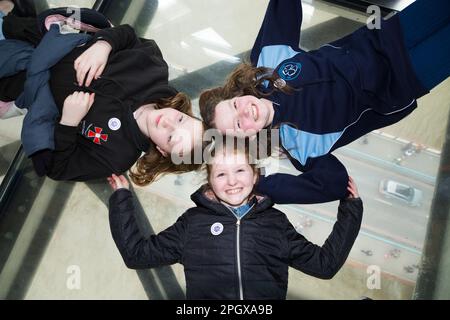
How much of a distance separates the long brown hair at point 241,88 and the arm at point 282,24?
52 millimetres

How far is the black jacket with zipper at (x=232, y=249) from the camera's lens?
4.24 feet

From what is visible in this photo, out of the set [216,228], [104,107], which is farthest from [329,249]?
[104,107]

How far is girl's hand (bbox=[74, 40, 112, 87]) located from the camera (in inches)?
51.7

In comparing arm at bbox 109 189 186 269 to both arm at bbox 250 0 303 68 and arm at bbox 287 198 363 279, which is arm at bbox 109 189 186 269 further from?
arm at bbox 250 0 303 68

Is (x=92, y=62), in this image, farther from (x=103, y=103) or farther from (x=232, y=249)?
(x=232, y=249)

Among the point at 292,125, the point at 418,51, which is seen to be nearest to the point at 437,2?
the point at 418,51

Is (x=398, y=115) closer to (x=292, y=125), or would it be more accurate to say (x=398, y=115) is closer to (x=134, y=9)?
(x=292, y=125)

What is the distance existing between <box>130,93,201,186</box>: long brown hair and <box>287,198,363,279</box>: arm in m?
0.45

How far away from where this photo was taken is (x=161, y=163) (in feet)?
5.12

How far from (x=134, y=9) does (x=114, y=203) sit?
1.08m

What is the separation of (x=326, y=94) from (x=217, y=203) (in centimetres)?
51

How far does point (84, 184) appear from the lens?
1.81 m

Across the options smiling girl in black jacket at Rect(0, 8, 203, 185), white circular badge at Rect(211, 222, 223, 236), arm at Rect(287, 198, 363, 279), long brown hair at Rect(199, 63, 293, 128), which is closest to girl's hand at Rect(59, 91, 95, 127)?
smiling girl in black jacket at Rect(0, 8, 203, 185)
